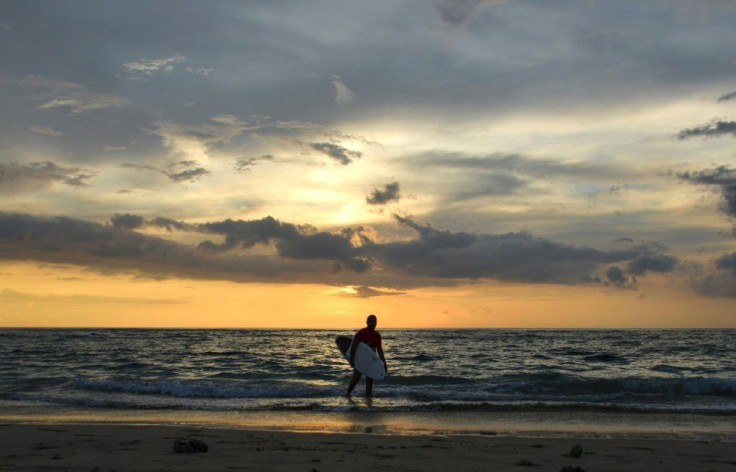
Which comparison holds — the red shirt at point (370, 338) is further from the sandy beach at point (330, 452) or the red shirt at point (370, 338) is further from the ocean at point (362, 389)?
the sandy beach at point (330, 452)

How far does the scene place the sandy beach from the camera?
23.2ft

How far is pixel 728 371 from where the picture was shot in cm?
2589

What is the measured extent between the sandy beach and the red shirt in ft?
22.4

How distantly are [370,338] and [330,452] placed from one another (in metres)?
9.11

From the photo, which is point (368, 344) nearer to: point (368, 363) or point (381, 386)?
point (368, 363)

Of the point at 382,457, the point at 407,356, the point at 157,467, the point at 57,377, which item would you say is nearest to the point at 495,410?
the point at 382,457

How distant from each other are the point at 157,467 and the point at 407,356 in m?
27.5

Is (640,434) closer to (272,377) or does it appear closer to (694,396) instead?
(694,396)

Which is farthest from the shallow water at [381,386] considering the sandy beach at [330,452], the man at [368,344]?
the sandy beach at [330,452]

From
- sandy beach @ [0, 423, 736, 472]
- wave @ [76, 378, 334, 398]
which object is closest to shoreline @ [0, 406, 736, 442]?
sandy beach @ [0, 423, 736, 472]

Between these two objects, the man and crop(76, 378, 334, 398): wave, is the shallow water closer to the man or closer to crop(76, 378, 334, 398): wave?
crop(76, 378, 334, 398): wave

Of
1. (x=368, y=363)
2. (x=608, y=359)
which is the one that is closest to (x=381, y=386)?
(x=368, y=363)

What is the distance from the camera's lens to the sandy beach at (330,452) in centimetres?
706

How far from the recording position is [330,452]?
26.7 feet
